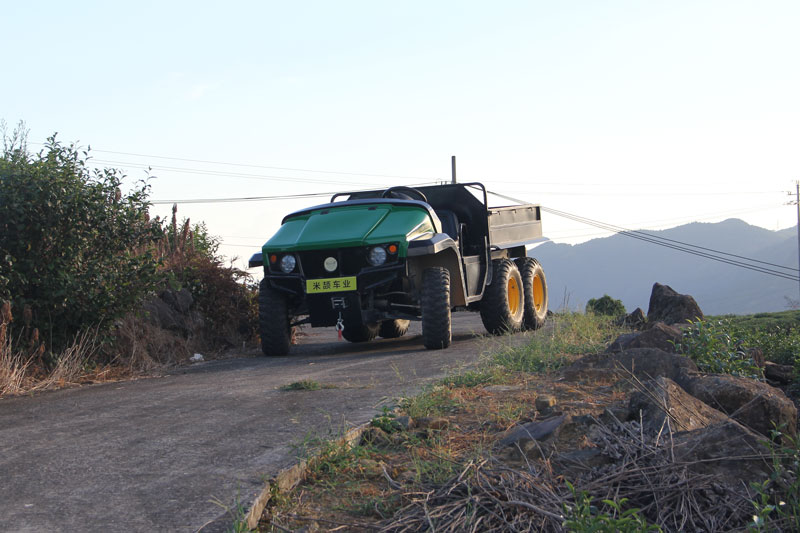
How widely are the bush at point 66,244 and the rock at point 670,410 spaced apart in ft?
17.2

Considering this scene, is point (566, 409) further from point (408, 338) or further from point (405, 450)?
point (408, 338)

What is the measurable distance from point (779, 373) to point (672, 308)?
4358 mm

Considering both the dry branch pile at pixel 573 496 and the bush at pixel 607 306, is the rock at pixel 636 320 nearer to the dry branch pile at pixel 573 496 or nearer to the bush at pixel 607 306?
the bush at pixel 607 306

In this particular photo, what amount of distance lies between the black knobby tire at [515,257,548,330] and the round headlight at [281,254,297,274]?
406 centimetres

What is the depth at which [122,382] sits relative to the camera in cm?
695

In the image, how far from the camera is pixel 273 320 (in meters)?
8.80

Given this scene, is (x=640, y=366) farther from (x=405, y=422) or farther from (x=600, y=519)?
(x=600, y=519)

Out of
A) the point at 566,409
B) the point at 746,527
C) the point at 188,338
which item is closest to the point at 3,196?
the point at 188,338

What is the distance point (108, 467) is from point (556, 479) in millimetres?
2004

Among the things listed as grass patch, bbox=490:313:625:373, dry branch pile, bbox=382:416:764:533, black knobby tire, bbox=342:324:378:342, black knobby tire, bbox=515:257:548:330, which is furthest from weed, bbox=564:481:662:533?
black knobby tire, bbox=515:257:548:330

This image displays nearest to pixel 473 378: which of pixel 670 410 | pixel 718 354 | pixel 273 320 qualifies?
pixel 718 354

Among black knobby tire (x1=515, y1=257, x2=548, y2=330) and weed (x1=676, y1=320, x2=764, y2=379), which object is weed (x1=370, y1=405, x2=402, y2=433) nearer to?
weed (x1=676, y1=320, x2=764, y2=379)

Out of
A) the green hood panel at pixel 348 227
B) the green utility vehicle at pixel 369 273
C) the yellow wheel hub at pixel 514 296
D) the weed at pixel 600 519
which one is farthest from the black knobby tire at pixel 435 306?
the weed at pixel 600 519

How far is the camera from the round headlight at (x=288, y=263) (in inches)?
340
